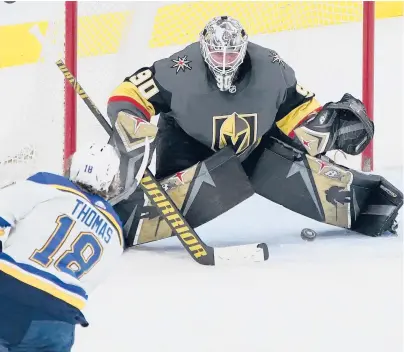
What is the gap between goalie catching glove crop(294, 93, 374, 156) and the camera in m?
2.41

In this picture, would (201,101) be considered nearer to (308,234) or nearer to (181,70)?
(181,70)

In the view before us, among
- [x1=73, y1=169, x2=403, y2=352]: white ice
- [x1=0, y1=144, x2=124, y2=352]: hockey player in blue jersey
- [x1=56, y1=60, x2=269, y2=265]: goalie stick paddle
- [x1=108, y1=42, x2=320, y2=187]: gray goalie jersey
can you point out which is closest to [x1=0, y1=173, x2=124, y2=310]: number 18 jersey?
[x1=0, y1=144, x2=124, y2=352]: hockey player in blue jersey

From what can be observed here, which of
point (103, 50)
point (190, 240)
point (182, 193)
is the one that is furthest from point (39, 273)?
point (103, 50)

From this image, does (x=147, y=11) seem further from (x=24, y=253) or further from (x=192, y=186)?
(x=24, y=253)

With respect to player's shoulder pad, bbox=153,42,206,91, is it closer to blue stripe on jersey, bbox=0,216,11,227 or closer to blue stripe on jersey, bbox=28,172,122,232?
blue stripe on jersey, bbox=28,172,122,232

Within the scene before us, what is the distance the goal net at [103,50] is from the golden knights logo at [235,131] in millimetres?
681

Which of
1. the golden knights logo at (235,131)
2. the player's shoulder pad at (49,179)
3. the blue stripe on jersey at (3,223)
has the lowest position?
the golden knights logo at (235,131)

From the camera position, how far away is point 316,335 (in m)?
1.67

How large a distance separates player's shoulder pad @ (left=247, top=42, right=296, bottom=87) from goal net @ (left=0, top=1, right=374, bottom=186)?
764 mm

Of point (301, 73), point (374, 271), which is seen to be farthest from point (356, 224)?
point (301, 73)

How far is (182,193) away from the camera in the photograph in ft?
7.88

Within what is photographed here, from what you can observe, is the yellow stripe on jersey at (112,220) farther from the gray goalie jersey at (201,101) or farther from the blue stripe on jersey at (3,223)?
the gray goalie jersey at (201,101)

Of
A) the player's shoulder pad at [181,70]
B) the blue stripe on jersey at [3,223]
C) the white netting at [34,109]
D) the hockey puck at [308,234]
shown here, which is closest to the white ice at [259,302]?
the hockey puck at [308,234]

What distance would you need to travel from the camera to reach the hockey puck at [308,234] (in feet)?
8.22
